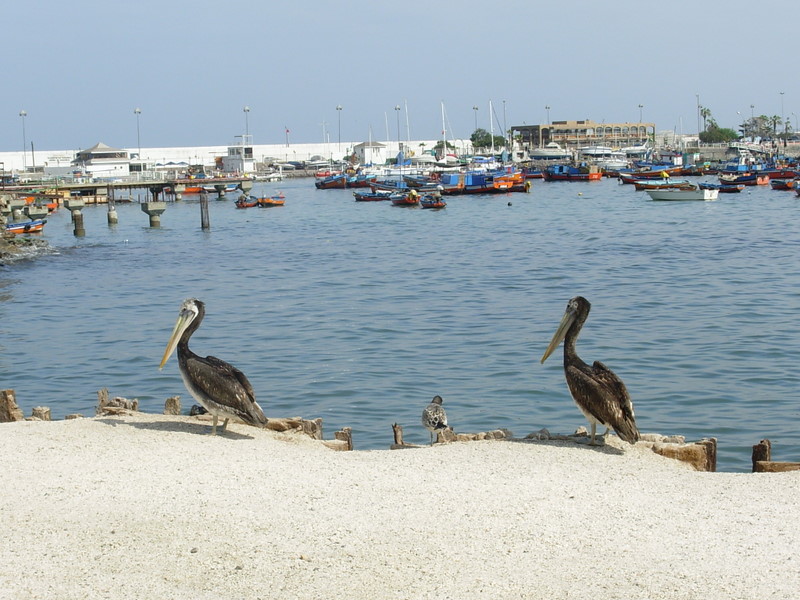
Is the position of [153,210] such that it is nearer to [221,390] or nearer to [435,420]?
[435,420]

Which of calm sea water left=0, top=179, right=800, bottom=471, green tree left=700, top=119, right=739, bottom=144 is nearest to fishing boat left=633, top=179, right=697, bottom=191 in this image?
Answer: calm sea water left=0, top=179, right=800, bottom=471

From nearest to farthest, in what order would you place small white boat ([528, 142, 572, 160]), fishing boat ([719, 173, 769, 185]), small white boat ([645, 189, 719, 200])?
small white boat ([645, 189, 719, 200]), fishing boat ([719, 173, 769, 185]), small white boat ([528, 142, 572, 160])

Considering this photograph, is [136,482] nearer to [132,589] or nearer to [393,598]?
[132,589]

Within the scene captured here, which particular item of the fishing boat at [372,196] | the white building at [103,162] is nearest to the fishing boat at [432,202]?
the fishing boat at [372,196]

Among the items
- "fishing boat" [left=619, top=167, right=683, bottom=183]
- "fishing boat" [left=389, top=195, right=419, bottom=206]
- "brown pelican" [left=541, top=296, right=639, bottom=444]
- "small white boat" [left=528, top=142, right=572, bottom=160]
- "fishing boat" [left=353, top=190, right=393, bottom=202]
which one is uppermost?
"small white boat" [left=528, top=142, right=572, bottom=160]

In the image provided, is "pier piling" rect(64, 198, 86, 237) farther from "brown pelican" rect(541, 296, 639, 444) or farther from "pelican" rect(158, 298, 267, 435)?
"brown pelican" rect(541, 296, 639, 444)

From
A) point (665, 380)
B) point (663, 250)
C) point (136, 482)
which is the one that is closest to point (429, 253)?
point (663, 250)

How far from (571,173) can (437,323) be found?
9437 cm

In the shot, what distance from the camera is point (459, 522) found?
7.40 metres

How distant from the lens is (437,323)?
23062 mm

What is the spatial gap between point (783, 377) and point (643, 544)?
10367mm

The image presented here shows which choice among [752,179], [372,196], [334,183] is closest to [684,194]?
[752,179]

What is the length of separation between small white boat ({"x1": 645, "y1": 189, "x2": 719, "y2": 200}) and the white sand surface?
65175 mm

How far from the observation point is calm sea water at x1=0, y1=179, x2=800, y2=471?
15.0m
